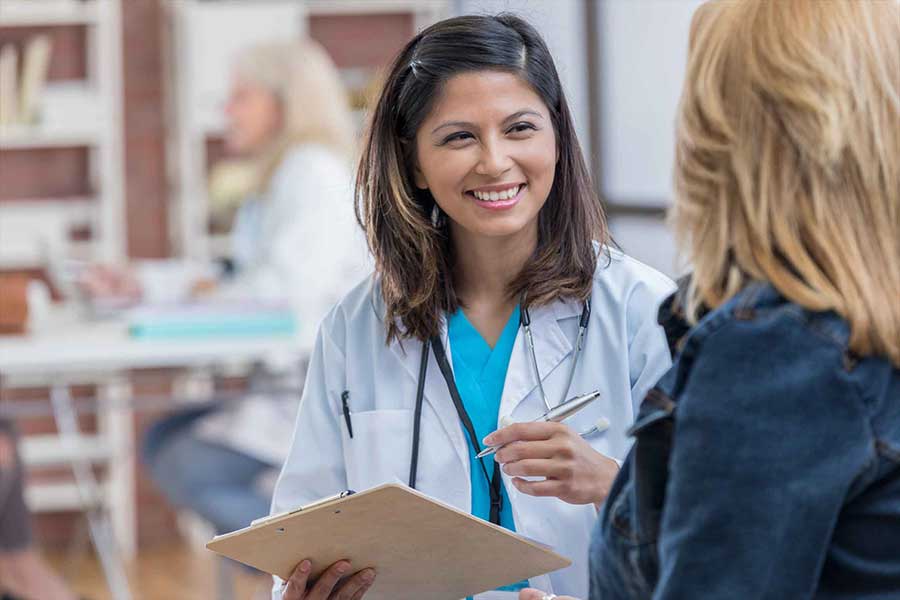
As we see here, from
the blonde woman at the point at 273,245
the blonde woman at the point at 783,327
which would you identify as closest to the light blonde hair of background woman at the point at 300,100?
the blonde woman at the point at 273,245

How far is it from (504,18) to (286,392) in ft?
6.50

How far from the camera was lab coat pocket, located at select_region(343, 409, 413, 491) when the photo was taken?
4.72ft

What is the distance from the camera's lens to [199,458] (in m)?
3.00

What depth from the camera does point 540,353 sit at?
4.68ft

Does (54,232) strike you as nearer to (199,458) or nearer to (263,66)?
(263,66)

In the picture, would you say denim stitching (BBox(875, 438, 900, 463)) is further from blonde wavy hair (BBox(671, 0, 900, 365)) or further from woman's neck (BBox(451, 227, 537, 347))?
woman's neck (BBox(451, 227, 537, 347))

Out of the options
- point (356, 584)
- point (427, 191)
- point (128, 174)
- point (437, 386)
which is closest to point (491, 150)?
point (427, 191)

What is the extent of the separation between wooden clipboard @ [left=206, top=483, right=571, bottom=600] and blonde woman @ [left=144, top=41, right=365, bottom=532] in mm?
1448

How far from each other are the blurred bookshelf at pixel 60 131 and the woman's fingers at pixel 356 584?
131 inches

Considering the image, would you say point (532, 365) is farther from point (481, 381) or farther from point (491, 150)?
point (491, 150)

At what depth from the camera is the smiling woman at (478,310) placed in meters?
1.41

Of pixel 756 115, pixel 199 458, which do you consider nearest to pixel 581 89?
pixel 199 458

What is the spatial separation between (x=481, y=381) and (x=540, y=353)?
0.08 m

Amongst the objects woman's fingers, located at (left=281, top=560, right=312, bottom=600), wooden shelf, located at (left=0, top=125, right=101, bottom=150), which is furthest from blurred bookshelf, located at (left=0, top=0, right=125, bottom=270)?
woman's fingers, located at (left=281, top=560, right=312, bottom=600)
